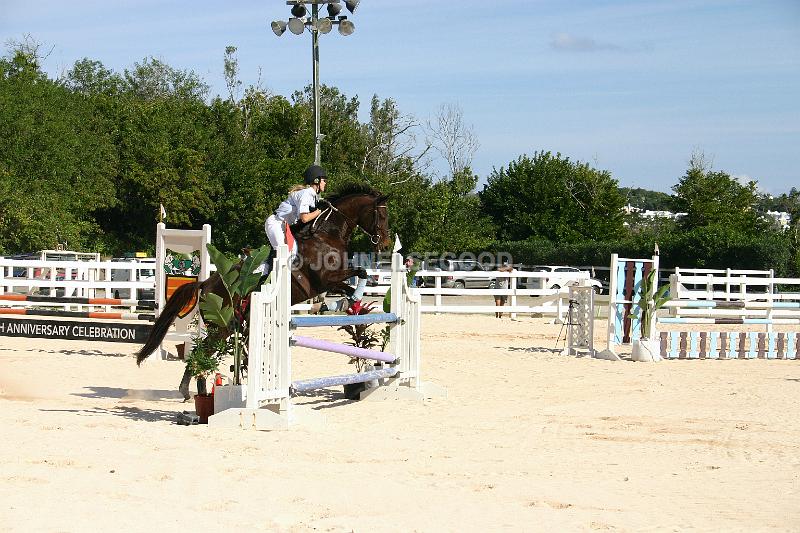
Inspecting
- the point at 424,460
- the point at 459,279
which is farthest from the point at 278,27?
the point at 459,279

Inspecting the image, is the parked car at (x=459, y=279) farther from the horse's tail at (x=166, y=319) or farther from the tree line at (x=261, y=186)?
the horse's tail at (x=166, y=319)

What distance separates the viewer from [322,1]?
18.6m

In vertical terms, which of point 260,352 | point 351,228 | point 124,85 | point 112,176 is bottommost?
point 260,352

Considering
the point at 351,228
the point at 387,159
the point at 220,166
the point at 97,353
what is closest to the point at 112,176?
the point at 220,166

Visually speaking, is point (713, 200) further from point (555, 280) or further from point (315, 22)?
point (315, 22)

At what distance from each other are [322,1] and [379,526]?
15.1 meters

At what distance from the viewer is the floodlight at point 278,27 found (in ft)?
62.5

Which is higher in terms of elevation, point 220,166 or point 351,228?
point 220,166

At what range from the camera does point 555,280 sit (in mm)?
26609

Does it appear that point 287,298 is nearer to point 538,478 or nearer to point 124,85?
point 538,478

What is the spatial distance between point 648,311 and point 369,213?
6.07 meters

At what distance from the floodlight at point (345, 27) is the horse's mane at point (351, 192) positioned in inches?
346

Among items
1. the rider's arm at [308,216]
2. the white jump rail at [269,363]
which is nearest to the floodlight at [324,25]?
the rider's arm at [308,216]

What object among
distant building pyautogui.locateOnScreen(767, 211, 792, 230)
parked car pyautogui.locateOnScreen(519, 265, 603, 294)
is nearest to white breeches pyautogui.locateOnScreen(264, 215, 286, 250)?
parked car pyautogui.locateOnScreen(519, 265, 603, 294)
